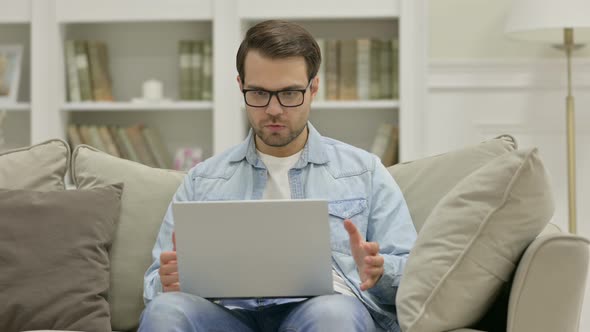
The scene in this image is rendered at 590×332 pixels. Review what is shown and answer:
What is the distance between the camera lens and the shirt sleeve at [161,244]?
1.98 m

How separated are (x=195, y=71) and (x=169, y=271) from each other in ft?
6.72

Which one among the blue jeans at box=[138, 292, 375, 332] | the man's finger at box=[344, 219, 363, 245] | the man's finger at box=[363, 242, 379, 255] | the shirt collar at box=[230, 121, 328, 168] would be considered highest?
the shirt collar at box=[230, 121, 328, 168]

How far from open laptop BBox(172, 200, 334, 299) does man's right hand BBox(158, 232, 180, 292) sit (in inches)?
3.5

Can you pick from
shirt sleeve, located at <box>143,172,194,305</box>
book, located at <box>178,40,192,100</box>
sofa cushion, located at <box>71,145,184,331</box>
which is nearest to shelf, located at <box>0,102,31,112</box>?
book, located at <box>178,40,192,100</box>

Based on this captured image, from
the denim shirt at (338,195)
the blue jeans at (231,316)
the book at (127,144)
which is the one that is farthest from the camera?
the book at (127,144)

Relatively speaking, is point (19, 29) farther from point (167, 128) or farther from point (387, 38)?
point (387, 38)

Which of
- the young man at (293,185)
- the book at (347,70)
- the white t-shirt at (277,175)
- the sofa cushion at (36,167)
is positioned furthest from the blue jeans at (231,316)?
the book at (347,70)

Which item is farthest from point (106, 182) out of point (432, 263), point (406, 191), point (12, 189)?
point (432, 263)

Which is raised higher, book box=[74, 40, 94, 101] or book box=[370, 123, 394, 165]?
book box=[74, 40, 94, 101]

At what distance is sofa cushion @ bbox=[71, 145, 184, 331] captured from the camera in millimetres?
2143

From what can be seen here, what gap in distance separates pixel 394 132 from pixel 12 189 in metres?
2.00

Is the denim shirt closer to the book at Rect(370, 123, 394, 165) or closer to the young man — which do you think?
the young man

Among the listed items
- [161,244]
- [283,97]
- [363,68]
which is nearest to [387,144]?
[363,68]

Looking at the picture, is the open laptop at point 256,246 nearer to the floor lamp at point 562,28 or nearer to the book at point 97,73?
the floor lamp at point 562,28
